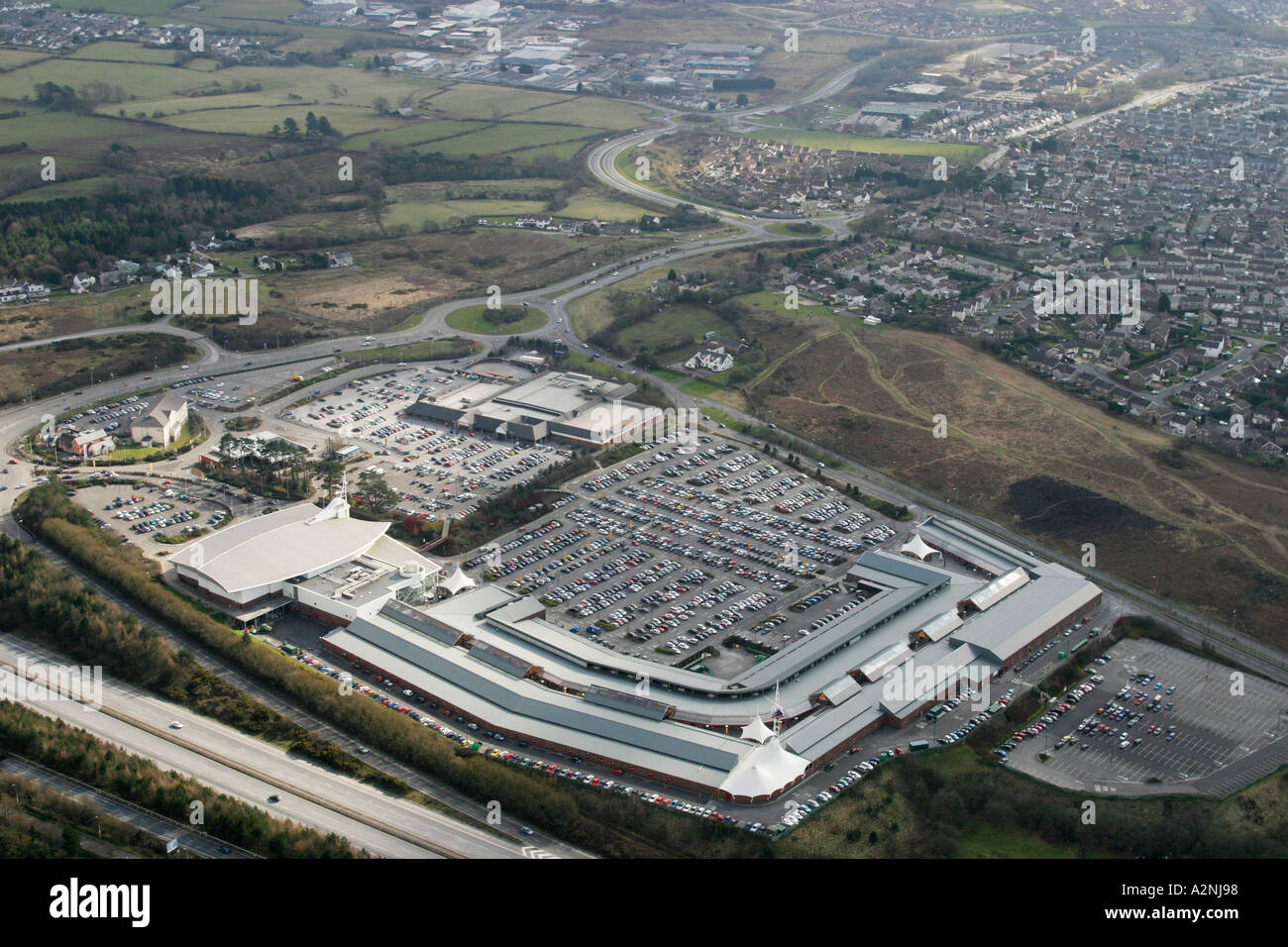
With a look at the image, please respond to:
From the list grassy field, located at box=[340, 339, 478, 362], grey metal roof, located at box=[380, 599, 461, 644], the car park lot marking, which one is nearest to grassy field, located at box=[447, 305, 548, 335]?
grassy field, located at box=[340, 339, 478, 362]

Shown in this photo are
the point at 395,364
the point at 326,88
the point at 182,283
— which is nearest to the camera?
the point at 395,364

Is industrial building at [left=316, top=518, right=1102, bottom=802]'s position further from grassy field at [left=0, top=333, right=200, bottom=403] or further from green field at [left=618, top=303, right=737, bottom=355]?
grassy field at [left=0, top=333, right=200, bottom=403]

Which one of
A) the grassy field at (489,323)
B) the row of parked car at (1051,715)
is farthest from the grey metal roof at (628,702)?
the grassy field at (489,323)

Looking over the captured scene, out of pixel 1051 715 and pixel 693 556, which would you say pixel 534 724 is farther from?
pixel 1051 715
